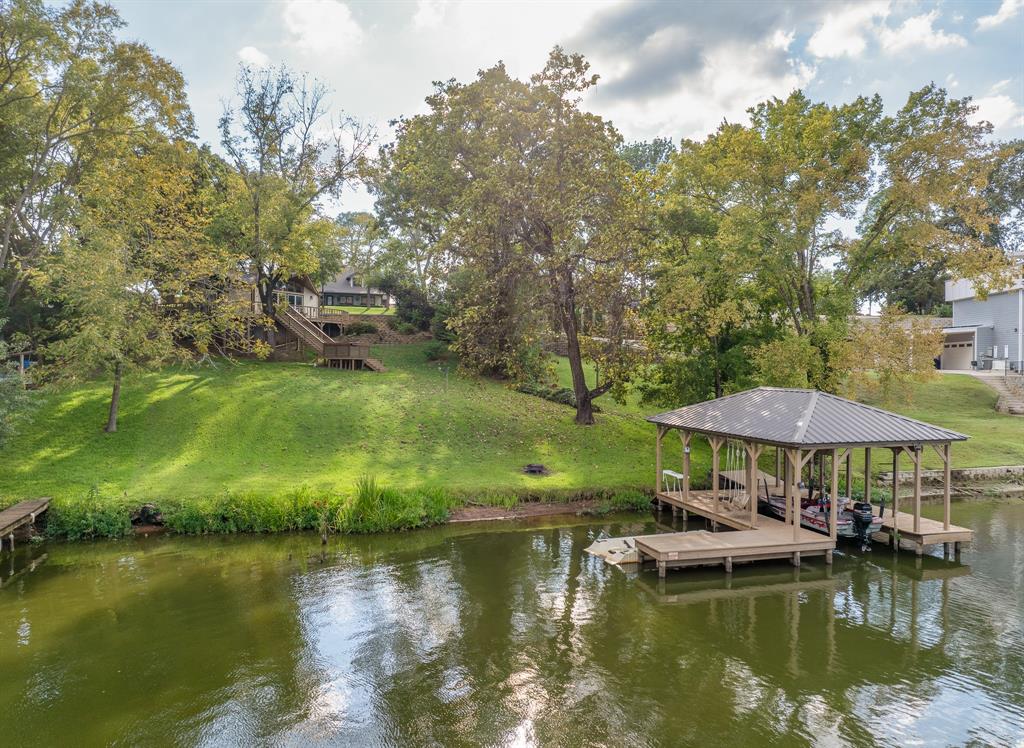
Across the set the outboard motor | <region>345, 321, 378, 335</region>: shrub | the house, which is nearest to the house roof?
<region>345, 321, 378, 335</region>: shrub

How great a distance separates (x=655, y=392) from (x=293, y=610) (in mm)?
17926

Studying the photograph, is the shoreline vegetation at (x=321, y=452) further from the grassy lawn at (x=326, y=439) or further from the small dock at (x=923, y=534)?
the small dock at (x=923, y=534)

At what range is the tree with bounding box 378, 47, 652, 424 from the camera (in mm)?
22594

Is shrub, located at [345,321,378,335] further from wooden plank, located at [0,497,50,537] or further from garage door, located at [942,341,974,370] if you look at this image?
garage door, located at [942,341,974,370]

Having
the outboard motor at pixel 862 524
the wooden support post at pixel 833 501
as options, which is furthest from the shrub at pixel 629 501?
the outboard motor at pixel 862 524

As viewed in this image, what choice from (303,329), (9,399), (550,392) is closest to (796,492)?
(550,392)

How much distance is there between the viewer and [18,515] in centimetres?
1506

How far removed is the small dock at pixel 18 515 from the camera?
14539 mm

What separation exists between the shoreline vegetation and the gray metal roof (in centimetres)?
481

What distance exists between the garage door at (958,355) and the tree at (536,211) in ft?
110

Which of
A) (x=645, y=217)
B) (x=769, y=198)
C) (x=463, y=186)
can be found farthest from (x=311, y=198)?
(x=769, y=198)

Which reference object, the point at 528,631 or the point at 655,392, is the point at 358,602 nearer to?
the point at 528,631

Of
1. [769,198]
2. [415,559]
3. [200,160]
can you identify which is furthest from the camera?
[200,160]

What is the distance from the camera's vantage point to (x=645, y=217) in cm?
2439
